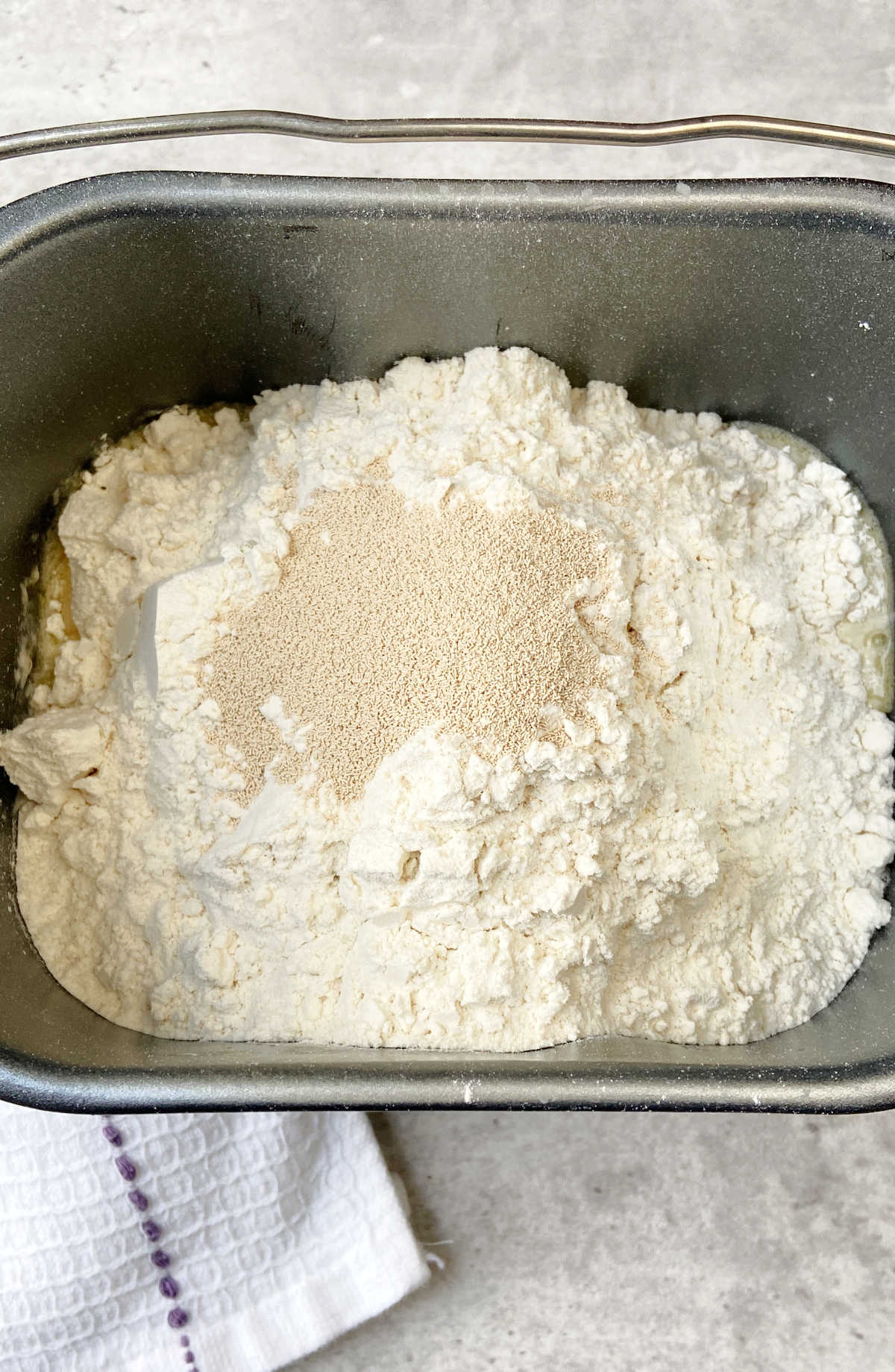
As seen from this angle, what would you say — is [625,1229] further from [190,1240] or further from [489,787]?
[489,787]

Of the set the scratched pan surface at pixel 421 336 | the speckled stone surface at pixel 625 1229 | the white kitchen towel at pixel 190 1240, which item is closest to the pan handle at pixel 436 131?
the scratched pan surface at pixel 421 336

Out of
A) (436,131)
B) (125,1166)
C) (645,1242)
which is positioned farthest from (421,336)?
(645,1242)

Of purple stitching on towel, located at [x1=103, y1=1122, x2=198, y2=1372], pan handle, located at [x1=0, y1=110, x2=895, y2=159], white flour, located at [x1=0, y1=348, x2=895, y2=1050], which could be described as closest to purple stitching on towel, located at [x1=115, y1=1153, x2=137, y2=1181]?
purple stitching on towel, located at [x1=103, y1=1122, x2=198, y2=1372]

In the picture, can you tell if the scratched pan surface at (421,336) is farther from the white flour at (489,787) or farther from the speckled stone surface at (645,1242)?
the speckled stone surface at (645,1242)

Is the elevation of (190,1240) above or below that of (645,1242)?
above

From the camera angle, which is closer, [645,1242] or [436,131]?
[436,131]

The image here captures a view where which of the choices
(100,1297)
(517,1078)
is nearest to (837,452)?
(517,1078)

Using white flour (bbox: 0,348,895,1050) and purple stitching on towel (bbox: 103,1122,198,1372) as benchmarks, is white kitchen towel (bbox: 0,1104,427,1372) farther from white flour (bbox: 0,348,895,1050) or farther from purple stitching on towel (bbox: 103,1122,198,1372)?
white flour (bbox: 0,348,895,1050)
